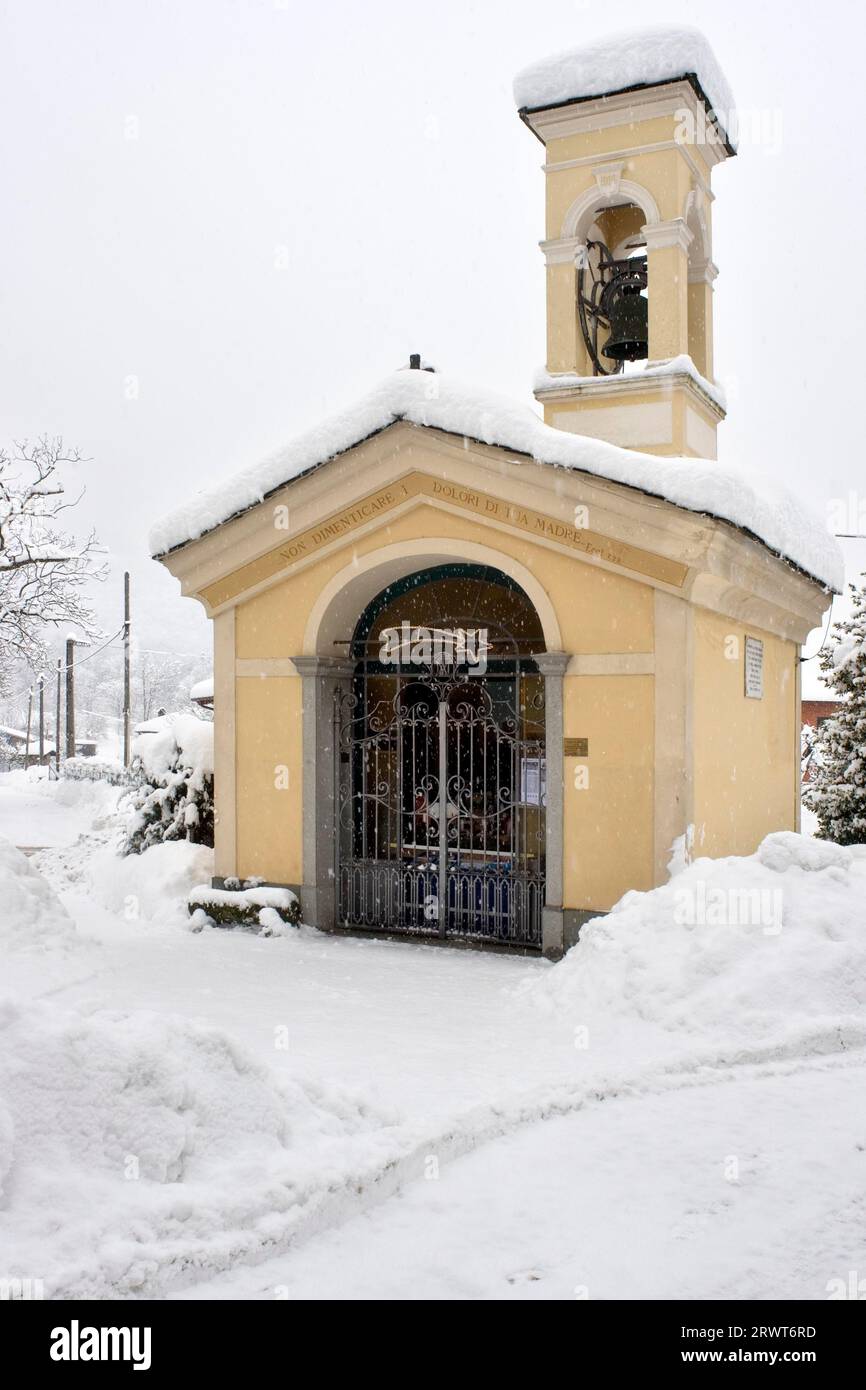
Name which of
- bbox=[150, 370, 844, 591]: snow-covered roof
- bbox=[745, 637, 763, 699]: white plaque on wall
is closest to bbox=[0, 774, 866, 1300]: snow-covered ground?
bbox=[745, 637, 763, 699]: white plaque on wall

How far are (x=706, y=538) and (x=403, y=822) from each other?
426 centimetres

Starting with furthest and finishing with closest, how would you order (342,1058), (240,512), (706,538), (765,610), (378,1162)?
1. (765,610)
2. (240,512)
3. (706,538)
4. (342,1058)
5. (378,1162)

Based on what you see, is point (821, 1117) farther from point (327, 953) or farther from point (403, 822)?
point (403, 822)

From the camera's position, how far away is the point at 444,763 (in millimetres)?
10461

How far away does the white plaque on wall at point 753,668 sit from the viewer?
35.8ft

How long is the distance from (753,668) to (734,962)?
4.30 m

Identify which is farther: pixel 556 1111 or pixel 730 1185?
pixel 556 1111

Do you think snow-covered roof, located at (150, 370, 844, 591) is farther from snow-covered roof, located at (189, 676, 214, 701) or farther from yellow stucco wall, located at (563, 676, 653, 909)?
snow-covered roof, located at (189, 676, 214, 701)

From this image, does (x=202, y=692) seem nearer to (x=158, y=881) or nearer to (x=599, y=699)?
(x=158, y=881)

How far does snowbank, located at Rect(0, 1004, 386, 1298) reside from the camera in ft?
13.1

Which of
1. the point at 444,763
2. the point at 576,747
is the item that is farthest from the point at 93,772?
the point at 576,747

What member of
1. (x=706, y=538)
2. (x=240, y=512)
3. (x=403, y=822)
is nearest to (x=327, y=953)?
(x=403, y=822)
